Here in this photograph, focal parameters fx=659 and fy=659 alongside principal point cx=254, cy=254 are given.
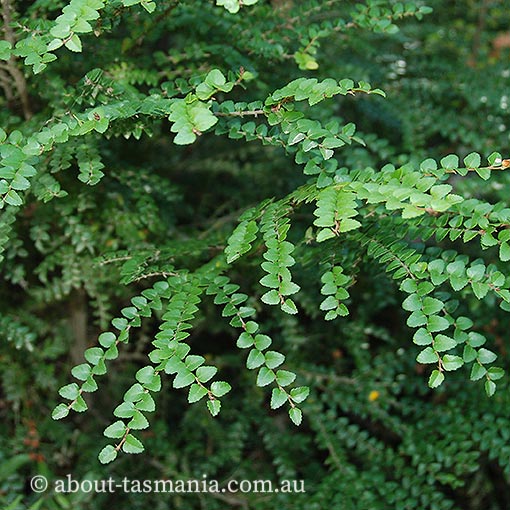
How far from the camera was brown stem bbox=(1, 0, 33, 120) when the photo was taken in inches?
44.0

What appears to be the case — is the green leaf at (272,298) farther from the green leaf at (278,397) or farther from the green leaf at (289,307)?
the green leaf at (278,397)

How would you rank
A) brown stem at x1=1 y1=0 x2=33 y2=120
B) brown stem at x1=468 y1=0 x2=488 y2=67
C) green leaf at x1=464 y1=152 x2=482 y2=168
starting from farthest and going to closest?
brown stem at x1=468 y1=0 x2=488 y2=67 < brown stem at x1=1 y1=0 x2=33 y2=120 < green leaf at x1=464 y1=152 x2=482 y2=168

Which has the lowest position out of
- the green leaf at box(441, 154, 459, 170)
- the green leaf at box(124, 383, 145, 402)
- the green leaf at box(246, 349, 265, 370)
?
the green leaf at box(246, 349, 265, 370)

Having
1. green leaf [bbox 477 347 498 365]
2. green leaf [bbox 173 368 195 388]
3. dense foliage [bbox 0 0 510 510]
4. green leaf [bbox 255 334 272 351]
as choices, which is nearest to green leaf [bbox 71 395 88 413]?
dense foliage [bbox 0 0 510 510]

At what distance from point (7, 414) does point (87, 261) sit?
677mm

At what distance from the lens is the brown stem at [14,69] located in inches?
44.0

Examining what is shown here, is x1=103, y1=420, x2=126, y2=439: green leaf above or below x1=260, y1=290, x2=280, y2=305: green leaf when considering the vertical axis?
below

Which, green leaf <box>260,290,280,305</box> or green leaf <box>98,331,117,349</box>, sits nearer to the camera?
green leaf <box>260,290,280,305</box>

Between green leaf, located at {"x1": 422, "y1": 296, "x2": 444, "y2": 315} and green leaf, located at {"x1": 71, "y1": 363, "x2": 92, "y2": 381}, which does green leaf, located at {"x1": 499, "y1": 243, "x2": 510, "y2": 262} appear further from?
green leaf, located at {"x1": 71, "y1": 363, "x2": 92, "y2": 381}

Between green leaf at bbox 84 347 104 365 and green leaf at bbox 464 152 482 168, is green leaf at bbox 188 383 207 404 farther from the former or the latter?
green leaf at bbox 464 152 482 168

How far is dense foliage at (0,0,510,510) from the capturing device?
92 centimetres

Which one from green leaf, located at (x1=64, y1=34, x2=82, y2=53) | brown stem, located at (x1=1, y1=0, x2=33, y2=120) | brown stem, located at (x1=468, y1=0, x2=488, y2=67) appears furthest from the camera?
brown stem, located at (x1=468, y1=0, x2=488, y2=67)

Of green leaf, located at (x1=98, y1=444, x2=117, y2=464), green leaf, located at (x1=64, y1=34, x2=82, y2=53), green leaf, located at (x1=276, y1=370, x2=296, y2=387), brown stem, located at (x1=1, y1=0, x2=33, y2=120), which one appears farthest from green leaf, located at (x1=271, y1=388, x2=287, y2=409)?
brown stem, located at (x1=1, y1=0, x2=33, y2=120)

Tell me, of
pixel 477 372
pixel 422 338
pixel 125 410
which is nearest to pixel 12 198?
pixel 125 410
